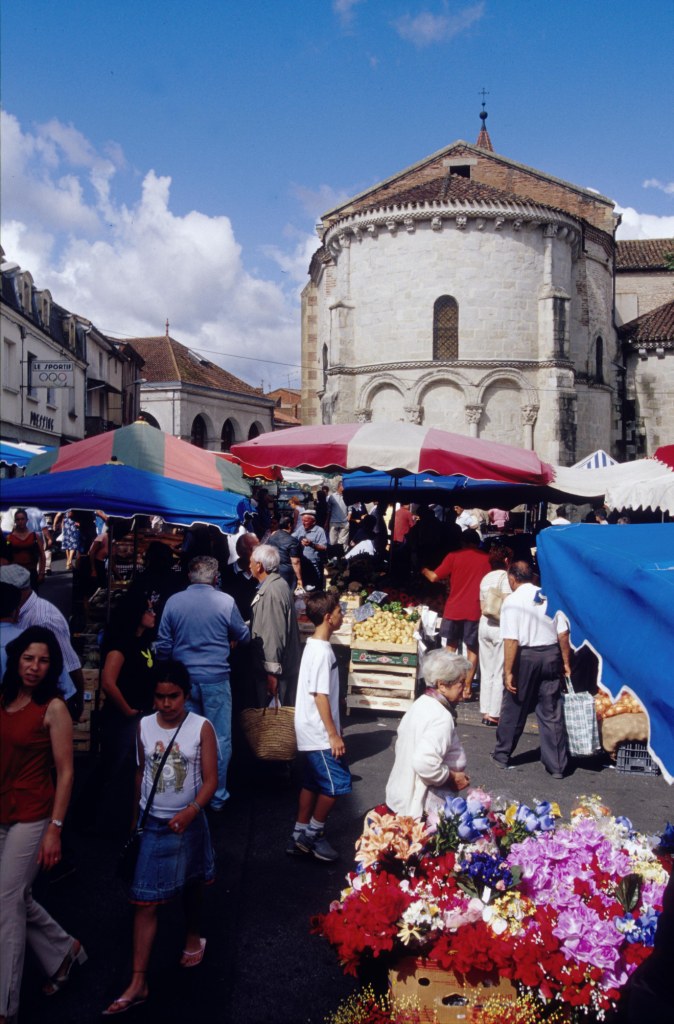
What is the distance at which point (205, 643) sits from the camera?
228 inches

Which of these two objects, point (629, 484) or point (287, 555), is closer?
point (629, 484)

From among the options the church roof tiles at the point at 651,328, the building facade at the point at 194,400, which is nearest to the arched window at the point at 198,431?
the building facade at the point at 194,400

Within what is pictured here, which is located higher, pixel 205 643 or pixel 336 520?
pixel 336 520

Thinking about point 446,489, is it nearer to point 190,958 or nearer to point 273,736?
point 273,736

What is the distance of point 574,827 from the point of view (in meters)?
3.85

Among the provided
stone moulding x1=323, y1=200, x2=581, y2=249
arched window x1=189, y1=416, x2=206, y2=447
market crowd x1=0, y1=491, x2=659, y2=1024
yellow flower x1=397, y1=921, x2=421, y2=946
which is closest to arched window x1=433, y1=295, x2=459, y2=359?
stone moulding x1=323, y1=200, x2=581, y2=249

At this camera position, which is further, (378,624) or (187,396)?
(187,396)

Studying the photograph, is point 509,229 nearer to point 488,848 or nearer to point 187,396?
point 187,396

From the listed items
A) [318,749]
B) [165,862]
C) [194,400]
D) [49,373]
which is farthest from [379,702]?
[194,400]

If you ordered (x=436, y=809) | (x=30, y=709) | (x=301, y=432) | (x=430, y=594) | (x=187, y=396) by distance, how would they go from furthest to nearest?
(x=187, y=396), (x=430, y=594), (x=301, y=432), (x=436, y=809), (x=30, y=709)

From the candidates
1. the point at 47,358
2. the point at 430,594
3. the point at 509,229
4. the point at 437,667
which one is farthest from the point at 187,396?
the point at 437,667

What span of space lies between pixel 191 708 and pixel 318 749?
1.12 metres

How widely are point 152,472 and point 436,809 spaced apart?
4.74 metres

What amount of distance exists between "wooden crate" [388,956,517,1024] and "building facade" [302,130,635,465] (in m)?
26.9
